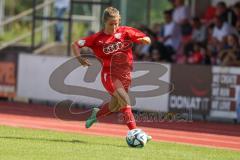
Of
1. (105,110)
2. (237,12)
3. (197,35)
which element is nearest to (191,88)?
(197,35)

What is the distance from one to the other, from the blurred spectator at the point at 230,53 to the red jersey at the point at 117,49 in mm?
7514

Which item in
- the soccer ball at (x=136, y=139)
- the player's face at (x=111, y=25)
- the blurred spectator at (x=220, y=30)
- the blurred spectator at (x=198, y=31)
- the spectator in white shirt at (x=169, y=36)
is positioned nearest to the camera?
the soccer ball at (x=136, y=139)

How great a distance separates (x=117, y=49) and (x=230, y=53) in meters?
7.81

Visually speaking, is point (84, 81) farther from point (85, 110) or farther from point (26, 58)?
point (26, 58)

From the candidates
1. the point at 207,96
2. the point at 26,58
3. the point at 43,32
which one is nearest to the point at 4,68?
the point at 26,58

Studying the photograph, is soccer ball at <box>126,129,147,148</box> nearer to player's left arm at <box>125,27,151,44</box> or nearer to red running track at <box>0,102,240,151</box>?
player's left arm at <box>125,27,151,44</box>

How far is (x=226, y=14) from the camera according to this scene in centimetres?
2320

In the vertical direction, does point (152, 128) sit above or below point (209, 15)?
below

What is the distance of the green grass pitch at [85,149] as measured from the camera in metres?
11.9

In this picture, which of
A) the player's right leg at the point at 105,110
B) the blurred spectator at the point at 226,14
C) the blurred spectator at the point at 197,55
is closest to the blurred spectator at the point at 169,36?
the blurred spectator at the point at 197,55

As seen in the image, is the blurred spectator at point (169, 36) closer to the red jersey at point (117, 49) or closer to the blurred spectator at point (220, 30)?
the blurred spectator at point (220, 30)

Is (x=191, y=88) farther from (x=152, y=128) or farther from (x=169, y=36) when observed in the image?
(x=152, y=128)

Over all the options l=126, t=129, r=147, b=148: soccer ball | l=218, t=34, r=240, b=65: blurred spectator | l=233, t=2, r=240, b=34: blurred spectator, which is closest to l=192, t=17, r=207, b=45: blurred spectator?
l=233, t=2, r=240, b=34: blurred spectator

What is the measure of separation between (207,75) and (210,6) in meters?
4.77
